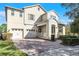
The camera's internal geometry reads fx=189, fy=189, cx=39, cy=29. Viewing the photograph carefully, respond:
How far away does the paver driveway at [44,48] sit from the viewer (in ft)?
12.5

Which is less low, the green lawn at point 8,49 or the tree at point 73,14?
the tree at point 73,14

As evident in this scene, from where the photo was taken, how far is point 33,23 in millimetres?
3918

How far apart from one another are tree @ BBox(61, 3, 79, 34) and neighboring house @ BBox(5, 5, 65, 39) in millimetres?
206

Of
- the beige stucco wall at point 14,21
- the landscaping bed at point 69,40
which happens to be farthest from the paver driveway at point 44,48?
the beige stucco wall at point 14,21

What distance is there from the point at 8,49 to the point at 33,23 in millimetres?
737

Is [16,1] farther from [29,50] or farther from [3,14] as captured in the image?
[29,50]

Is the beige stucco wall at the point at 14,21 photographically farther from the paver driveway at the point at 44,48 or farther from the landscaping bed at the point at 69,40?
the landscaping bed at the point at 69,40

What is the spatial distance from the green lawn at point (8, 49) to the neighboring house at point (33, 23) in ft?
0.57

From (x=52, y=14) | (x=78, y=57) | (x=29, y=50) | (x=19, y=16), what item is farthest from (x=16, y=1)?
(x=78, y=57)

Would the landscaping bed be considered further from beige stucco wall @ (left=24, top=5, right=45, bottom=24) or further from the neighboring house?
beige stucco wall @ (left=24, top=5, right=45, bottom=24)

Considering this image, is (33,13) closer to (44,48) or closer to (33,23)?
(33,23)

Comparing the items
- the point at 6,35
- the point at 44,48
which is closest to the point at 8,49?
the point at 6,35

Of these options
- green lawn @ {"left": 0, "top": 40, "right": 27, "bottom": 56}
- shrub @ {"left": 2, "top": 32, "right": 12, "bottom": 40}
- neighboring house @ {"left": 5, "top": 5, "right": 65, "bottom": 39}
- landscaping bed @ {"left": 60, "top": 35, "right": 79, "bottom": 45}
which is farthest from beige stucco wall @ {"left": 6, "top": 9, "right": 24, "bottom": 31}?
landscaping bed @ {"left": 60, "top": 35, "right": 79, "bottom": 45}

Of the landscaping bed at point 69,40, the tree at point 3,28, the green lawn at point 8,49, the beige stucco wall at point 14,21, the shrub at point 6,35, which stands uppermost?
the beige stucco wall at point 14,21
